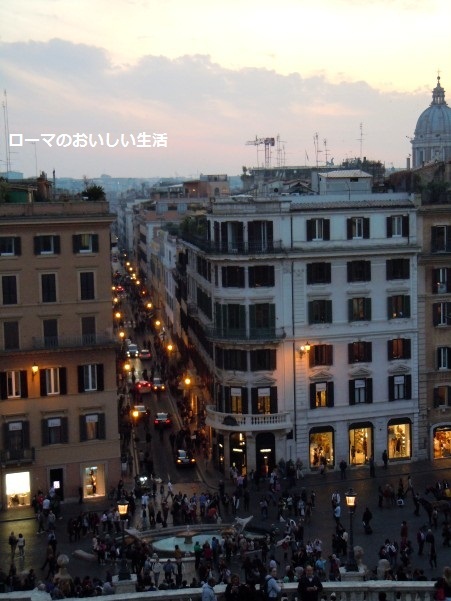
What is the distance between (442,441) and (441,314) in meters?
8.06

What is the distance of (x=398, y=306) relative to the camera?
201 ft

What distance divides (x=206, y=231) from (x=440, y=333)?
1598 centimetres

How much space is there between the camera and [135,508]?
172 feet

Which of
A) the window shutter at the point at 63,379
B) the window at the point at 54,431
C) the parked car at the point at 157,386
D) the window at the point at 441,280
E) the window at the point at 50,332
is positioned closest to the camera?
the window at the point at 50,332

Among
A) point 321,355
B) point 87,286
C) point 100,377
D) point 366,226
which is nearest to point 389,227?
point 366,226

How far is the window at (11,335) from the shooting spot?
53.6 meters

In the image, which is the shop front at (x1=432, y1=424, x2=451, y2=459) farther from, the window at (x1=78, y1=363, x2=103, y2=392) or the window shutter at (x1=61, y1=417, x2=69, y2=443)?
the window shutter at (x1=61, y1=417, x2=69, y2=443)

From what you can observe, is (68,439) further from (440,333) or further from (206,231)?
(440,333)

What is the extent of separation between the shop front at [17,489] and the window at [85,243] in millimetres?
12409

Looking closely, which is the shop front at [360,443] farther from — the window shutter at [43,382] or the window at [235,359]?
the window shutter at [43,382]

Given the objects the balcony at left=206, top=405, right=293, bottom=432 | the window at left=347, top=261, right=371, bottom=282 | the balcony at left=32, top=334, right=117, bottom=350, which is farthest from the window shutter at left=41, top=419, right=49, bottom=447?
the window at left=347, top=261, right=371, bottom=282

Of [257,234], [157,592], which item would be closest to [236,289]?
[257,234]

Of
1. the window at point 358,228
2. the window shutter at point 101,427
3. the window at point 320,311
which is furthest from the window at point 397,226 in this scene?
the window shutter at point 101,427

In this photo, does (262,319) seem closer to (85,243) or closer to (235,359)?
(235,359)
